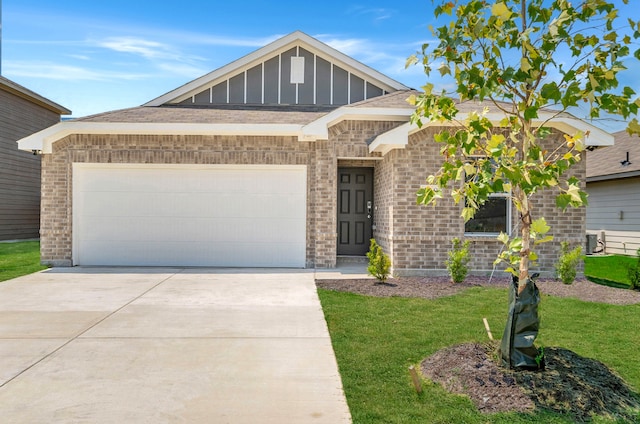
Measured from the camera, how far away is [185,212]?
36.9ft

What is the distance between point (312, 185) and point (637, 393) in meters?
8.04

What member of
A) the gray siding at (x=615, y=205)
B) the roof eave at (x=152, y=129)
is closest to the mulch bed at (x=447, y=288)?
the roof eave at (x=152, y=129)

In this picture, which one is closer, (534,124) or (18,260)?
(534,124)

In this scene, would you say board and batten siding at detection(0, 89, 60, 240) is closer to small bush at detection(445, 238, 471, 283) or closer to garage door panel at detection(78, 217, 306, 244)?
garage door panel at detection(78, 217, 306, 244)

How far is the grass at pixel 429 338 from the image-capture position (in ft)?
11.8

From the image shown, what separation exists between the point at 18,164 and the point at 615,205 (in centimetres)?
2237

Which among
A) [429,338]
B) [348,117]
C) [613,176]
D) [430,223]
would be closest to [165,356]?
[429,338]

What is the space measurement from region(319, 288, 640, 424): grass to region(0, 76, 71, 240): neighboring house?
15.6 metres

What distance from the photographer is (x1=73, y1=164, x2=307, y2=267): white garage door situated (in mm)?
11203

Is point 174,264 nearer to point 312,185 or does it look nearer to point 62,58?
point 312,185

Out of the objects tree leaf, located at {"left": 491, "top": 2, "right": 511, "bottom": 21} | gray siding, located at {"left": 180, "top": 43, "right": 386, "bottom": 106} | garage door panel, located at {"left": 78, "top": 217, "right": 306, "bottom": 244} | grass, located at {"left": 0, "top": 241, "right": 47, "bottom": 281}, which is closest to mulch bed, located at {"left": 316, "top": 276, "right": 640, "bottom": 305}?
garage door panel, located at {"left": 78, "top": 217, "right": 306, "bottom": 244}

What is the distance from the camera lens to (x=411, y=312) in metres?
6.73

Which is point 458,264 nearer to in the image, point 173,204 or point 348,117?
point 348,117

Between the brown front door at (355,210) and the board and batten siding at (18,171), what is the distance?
13630 mm
